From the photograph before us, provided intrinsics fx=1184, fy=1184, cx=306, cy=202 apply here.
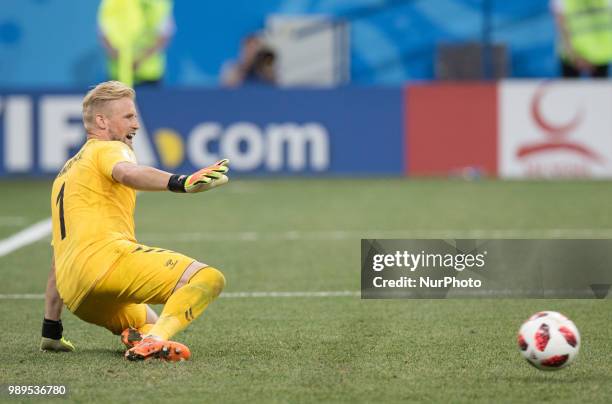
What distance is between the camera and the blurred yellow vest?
63.8 feet

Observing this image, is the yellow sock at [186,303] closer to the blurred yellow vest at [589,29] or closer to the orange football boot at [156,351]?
the orange football boot at [156,351]

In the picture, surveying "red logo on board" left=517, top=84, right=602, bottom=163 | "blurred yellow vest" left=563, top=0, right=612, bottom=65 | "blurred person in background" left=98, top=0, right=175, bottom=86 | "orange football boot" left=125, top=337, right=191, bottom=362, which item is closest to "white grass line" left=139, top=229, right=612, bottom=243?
"orange football boot" left=125, top=337, right=191, bottom=362

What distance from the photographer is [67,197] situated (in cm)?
576

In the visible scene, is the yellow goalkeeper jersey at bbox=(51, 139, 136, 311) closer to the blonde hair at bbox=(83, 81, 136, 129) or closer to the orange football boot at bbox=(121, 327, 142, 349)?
the blonde hair at bbox=(83, 81, 136, 129)

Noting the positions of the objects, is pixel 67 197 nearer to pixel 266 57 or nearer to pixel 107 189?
pixel 107 189

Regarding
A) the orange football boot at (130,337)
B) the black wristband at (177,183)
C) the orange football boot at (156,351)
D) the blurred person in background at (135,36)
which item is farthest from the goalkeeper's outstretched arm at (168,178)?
the blurred person in background at (135,36)

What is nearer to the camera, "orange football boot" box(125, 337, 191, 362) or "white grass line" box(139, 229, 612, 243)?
"orange football boot" box(125, 337, 191, 362)

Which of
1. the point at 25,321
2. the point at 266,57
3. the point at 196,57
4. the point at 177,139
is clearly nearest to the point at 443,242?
the point at 25,321

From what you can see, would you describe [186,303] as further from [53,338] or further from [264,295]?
[264,295]

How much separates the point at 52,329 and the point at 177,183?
4.28 ft

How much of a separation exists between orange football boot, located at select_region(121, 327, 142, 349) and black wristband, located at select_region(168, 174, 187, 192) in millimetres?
1057

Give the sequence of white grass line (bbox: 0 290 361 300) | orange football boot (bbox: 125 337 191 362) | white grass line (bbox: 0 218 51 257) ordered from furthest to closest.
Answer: white grass line (bbox: 0 218 51 257)
white grass line (bbox: 0 290 361 300)
orange football boot (bbox: 125 337 191 362)

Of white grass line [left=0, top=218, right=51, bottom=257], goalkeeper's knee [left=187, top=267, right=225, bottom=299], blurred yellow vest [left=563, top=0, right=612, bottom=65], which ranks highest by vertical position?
blurred yellow vest [left=563, top=0, right=612, bottom=65]

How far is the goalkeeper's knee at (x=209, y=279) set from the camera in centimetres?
564
